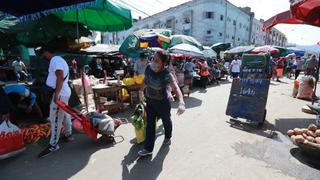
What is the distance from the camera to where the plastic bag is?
11.7 feet

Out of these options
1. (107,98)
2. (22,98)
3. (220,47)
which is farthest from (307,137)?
(220,47)

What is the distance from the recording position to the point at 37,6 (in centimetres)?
375

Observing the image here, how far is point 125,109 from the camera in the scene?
7.04m

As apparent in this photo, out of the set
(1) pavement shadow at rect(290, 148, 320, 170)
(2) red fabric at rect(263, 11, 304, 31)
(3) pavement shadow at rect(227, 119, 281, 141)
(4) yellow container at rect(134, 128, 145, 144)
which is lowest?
(1) pavement shadow at rect(290, 148, 320, 170)

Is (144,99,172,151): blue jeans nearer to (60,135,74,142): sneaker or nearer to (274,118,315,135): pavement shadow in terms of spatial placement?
(60,135,74,142): sneaker

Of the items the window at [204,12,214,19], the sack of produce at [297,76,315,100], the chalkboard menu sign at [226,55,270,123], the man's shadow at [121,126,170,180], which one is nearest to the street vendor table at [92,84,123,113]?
the man's shadow at [121,126,170,180]

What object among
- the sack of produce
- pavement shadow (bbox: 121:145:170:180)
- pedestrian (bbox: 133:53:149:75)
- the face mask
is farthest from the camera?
the sack of produce

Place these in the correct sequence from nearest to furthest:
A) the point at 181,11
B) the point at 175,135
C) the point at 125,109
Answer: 1. the point at 175,135
2. the point at 125,109
3. the point at 181,11

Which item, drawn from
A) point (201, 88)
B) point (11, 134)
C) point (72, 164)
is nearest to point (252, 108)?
point (72, 164)

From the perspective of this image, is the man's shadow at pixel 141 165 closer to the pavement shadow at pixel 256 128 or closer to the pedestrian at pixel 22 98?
the pavement shadow at pixel 256 128

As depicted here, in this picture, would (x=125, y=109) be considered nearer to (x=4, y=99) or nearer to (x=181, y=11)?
(x=4, y=99)

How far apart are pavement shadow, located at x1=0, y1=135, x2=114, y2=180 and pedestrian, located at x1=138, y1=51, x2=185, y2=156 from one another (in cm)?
99

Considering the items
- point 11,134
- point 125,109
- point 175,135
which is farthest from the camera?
point 125,109

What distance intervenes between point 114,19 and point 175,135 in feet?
11.8
